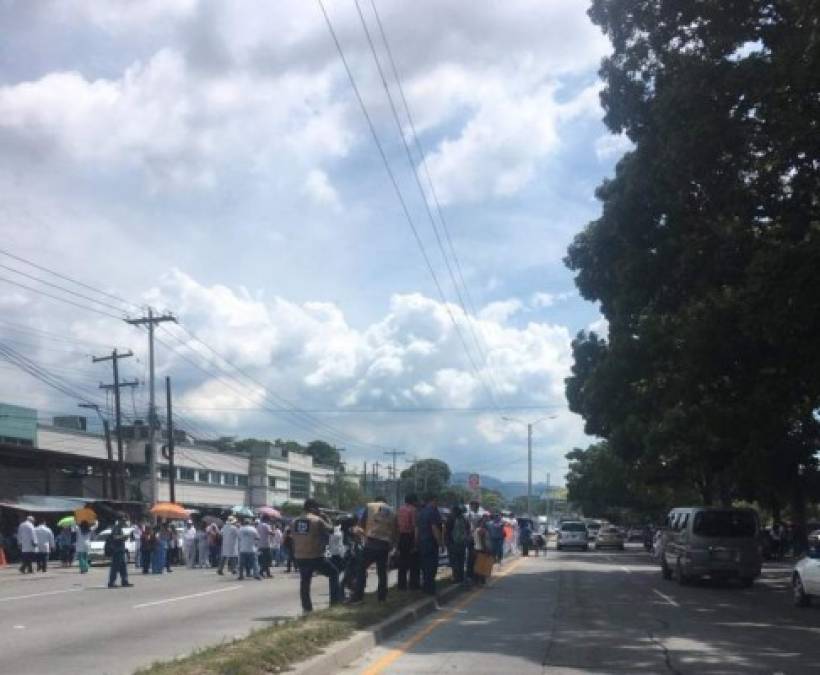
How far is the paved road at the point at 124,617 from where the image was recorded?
11.5 meters

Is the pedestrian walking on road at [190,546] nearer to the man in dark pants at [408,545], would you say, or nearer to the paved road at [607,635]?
the paved road at [607,635]

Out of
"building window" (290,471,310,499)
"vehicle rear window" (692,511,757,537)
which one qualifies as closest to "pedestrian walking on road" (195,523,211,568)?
"vehicle rear window" (692,511,757,537)

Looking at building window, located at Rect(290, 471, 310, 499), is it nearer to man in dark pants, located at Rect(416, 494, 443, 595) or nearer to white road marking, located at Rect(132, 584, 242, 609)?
white road marking, located at Rect(132, 584, 242, 609)

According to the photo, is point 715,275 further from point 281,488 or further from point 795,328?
point 281,488

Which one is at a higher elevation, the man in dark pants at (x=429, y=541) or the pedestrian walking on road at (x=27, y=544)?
the man in dark pants at (x=429, y=541)

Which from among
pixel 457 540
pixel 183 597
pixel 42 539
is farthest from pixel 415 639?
pixel 42 539

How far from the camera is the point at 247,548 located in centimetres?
2642

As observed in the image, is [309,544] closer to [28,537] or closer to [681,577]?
[681,577]

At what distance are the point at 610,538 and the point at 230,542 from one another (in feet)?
115

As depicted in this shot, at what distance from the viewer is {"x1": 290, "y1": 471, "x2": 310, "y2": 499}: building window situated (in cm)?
10264

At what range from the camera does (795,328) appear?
17.8 meters

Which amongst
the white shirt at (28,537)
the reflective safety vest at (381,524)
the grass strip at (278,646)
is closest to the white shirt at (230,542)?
the white shirt at (28,537)

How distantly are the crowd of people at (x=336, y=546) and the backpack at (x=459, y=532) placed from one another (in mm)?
21

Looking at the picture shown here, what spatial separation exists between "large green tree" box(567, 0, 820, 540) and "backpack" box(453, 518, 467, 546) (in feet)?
18.5
